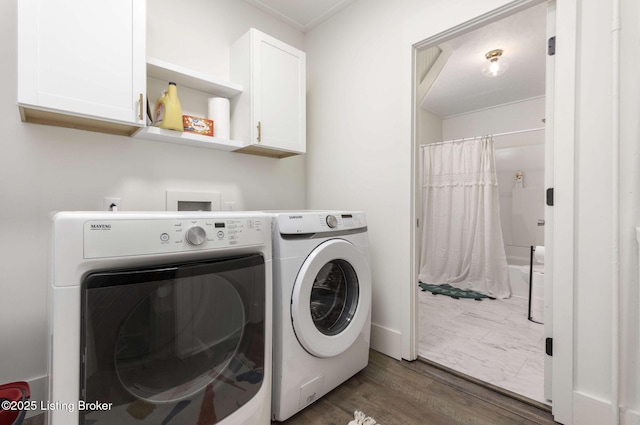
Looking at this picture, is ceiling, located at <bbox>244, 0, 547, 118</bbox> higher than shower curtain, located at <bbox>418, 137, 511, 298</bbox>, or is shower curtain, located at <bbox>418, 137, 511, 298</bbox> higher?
ceiling, located at <bbox>244, 0, 547, 118</bbox>

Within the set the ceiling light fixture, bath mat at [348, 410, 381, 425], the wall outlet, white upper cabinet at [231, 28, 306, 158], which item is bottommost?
bath mat at [348, 410, 381, 425]

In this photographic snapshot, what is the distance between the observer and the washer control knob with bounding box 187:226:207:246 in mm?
933

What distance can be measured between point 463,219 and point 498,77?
1.71m

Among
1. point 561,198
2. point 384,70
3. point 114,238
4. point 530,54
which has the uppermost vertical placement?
point 530,54

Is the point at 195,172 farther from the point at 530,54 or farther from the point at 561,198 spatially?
the point at 530,54

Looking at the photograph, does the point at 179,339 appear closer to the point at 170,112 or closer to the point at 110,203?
the point at 110,203

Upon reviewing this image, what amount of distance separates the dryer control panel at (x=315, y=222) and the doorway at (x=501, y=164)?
527 mm

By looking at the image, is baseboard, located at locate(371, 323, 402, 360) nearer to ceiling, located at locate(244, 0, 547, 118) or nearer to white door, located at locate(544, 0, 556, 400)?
white door, located at locate(544, 0, 556, 400)

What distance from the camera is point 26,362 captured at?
A: 134cm

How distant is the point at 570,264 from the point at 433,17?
1.53m

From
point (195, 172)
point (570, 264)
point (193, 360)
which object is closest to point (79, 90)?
point (195, 172)

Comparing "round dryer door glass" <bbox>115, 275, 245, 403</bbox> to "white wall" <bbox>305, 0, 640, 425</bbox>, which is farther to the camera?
→ "white wall" <bbox>305, 0, 640, 425</bbox>

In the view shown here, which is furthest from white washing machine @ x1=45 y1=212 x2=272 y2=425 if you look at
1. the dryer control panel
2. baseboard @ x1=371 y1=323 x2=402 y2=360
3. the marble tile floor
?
the marble tile floor

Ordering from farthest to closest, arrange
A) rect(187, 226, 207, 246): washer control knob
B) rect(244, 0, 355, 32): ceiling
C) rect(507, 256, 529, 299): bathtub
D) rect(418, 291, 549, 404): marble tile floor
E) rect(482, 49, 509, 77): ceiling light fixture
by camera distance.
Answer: rect(507, 256, 529, 299): bathtub → rect(482, 49, 509, 77): ceiling light fixture → rect(244, 0, 355, 32): ceiling → rect(418, 291, 549, 404): marble tile floor → rect(187, 226, 207, 246): washer control knob
